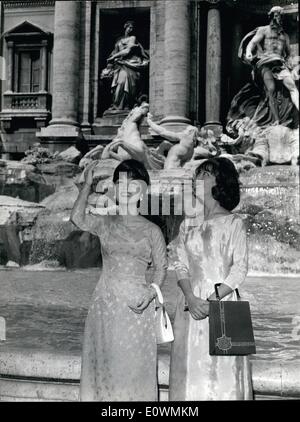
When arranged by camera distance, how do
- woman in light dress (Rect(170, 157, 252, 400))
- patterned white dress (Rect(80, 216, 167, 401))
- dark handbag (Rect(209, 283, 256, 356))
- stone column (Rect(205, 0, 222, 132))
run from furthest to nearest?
stone column (Rect(205, 0, 222, 132)) → patterned white dress (Rect(80, 216, 167, 401)) → woman in light dress (Rect(170, 157, 252, 400)) → dark handbag (Rect(209, 283, 256, 356))

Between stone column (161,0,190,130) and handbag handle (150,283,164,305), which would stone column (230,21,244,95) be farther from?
handbag handle (150,283,164,305)

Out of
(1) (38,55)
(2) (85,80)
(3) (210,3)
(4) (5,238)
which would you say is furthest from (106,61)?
(4) (5,238)

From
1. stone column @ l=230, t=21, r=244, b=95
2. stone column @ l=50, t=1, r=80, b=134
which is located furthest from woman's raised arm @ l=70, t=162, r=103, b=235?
stone column @ l=230, t=21, r=244, b=95

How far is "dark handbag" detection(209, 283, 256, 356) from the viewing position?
2627 millimetres

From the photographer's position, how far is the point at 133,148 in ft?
41.5

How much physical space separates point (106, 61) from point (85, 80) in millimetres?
868

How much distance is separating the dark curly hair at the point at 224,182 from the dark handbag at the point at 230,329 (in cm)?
48

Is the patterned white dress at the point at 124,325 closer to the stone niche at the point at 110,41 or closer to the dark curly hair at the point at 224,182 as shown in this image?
the dark curly hair at the point at 224,182

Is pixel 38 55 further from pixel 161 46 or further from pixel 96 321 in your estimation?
pixel 96 321

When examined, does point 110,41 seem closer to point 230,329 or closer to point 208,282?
point 208,282

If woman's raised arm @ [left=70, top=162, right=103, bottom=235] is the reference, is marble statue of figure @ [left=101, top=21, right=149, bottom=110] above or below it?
above

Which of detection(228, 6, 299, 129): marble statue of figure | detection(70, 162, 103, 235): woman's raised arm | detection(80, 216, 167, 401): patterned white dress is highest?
detection(228, 6, 299, 129): marble statue of figure

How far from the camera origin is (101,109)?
1625 cm

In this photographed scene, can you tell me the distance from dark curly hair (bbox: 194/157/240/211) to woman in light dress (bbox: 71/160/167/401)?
347 millimetres
